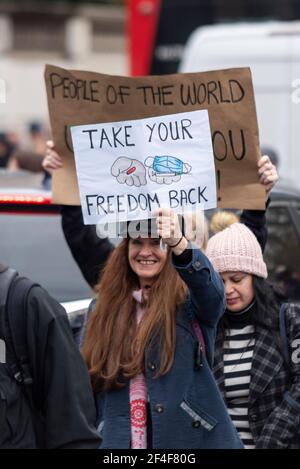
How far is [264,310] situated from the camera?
15.3 feet

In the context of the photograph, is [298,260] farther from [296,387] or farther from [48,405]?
[48,405]

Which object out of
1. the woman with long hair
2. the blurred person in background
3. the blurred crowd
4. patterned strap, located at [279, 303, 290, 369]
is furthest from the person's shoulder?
the blurred person in background

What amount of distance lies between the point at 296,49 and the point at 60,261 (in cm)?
553

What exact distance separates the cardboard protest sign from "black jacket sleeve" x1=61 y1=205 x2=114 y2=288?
499mm

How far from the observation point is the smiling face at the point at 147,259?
4.34 m

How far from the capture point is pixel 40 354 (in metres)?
3.41

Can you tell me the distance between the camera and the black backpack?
3.39 m

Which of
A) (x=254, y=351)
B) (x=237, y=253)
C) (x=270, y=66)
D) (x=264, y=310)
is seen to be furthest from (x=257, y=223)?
(x=270, y=66)

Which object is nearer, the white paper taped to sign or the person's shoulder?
the person's shoulder

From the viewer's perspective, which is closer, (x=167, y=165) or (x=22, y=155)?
(x=167, y=165)

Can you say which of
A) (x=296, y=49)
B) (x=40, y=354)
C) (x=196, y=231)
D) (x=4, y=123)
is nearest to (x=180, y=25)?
(x=296, y=49)

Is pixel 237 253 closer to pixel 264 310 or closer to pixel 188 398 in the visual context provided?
pixel 264 310

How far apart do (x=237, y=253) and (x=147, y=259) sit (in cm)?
48

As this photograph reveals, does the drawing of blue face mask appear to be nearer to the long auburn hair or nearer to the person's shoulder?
the long auburn hair
